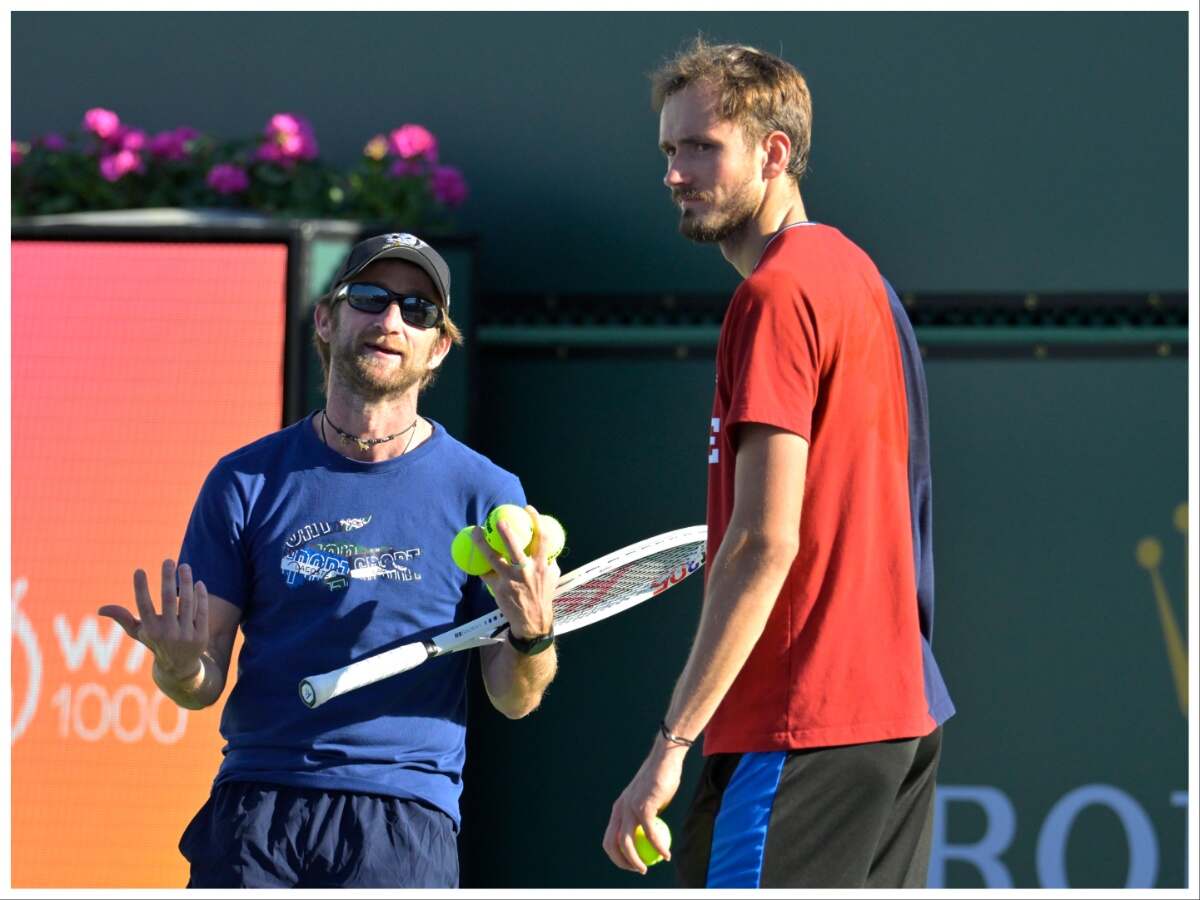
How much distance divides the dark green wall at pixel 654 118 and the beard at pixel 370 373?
2.25 m

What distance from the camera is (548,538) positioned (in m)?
2.74

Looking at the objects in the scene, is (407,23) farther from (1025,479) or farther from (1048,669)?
(1048,669)

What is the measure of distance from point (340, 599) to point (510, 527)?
32 centimetres

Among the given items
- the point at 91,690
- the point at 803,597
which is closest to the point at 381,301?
the point at 803,597

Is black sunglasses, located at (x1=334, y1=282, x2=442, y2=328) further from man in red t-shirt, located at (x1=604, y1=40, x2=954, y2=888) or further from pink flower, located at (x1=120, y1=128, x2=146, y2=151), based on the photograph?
pink flower, located at (x1=120, y1=128, x2=146, y2=151)

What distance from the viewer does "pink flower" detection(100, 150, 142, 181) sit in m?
5.11

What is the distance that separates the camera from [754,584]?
224cm

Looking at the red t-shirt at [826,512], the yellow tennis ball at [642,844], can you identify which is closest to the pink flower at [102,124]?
the red t-shirt at [826,512]

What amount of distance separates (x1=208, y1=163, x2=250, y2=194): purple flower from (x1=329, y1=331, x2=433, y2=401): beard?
2.24 metres

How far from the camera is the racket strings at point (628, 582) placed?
3.00 metres

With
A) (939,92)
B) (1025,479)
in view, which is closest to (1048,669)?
(1025,479)

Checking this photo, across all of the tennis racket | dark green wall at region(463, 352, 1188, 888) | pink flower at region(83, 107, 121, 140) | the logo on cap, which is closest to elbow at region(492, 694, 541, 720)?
the tennis racket

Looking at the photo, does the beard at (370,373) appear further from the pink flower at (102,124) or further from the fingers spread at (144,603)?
the pink flower at (102,124)

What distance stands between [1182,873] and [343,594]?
302 cm
